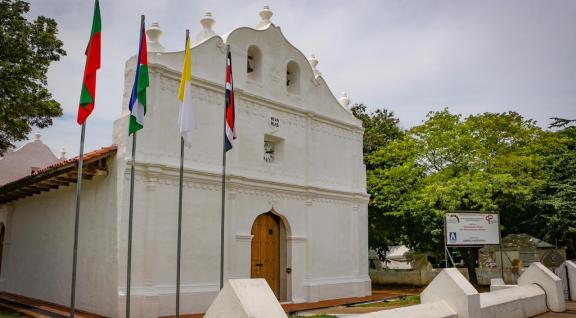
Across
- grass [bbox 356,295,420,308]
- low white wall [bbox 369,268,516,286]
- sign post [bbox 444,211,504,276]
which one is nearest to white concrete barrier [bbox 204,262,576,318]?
sign post [bbox 444,211,504,276]

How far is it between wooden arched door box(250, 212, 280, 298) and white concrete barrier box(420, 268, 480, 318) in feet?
22.2

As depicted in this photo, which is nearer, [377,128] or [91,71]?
[91,71]

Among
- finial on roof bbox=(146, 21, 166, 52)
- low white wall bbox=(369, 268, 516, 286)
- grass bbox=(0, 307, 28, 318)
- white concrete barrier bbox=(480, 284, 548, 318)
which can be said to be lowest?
low white wall bbox=(369, 268, 516, 286)

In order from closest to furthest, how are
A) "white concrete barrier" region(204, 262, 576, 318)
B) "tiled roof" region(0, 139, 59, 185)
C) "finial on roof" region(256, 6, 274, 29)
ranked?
"white concrete barrier" region(204, 262, 576, 318)
"finial on roof" region(256, 6, 274, 29)
"tiled roof" region(0, 139, 59, 185)

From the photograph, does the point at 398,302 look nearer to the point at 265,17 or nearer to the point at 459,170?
the point at 459,170

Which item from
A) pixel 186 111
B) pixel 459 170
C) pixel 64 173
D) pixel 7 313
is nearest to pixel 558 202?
pixel 459 170

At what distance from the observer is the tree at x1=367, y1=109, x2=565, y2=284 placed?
65.5 feet

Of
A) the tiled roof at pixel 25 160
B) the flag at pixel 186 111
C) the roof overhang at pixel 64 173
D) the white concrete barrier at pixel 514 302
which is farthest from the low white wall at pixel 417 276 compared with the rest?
the tiled roof at pixel 25 160

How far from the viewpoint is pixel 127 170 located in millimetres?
11805

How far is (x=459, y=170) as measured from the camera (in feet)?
68.8

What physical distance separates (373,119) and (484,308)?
59.5ft

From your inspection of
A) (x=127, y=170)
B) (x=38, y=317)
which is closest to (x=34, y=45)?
(x=127, y=170)

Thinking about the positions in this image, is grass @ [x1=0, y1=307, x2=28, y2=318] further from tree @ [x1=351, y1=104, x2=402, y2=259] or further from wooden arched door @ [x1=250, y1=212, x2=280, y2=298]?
tree @ [x1=351, y1=104, x2=402, y2=259]

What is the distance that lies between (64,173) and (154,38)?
4152 millimetres
